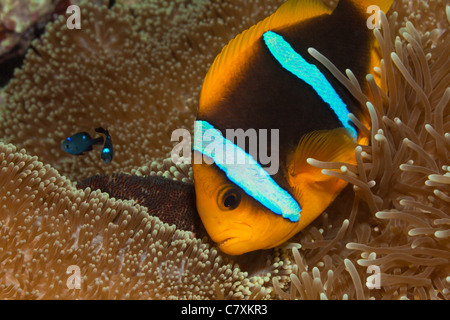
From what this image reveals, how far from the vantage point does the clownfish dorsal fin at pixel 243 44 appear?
1507 millimetres

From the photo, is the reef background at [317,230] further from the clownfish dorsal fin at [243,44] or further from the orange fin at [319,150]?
the clownfish dorsal fin at [243,44]

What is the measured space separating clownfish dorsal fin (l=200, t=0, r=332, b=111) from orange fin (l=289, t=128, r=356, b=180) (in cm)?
36

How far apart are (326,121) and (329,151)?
0.11 m

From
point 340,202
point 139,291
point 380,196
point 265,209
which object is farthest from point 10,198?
point 380,196

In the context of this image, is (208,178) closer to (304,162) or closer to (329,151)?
(304,162)

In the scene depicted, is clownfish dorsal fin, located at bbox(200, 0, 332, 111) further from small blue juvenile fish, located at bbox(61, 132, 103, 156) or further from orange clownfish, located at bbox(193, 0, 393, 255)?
small blue juvenile fish, located at bbox(61, 132, 103, 156)

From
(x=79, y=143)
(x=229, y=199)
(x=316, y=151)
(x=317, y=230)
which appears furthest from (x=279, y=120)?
(x=79, y=143)

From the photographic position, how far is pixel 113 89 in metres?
2.52

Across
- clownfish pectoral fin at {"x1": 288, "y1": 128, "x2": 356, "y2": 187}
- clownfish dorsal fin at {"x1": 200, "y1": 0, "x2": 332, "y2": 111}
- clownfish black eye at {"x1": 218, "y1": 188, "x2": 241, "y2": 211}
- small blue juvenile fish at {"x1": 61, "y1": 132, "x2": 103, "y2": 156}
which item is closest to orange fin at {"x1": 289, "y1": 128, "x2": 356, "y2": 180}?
clownfish pectoral fin at {"x1": 288, "y1": 128, "x2": 356, "y2": 187}

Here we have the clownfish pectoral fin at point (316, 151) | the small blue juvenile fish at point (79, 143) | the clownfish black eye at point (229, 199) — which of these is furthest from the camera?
the small blue juvenile fish at point (79, 143)

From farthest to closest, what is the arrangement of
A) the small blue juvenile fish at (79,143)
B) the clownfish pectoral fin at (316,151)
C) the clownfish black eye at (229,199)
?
1. the small blue juvenile fish at (79,143)
2. the clownfish pectoral fin at (316,151)
3. the clownfish black eye at (229,199)

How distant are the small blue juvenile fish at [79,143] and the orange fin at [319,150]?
4.11 ft

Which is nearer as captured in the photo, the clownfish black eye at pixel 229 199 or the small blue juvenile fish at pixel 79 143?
A: the clownfish black eye at pixel 229 199

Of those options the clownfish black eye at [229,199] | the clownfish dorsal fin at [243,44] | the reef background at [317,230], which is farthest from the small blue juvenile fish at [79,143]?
the clownfish black eye at [229,199]
